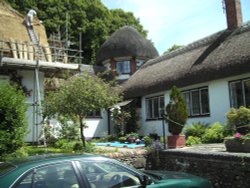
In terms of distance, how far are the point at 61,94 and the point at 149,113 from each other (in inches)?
378

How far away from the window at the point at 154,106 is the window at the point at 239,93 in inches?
208

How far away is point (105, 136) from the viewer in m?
21.6

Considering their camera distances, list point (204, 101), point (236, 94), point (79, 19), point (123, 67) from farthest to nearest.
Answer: point (79, 19) < point (123, 67) < point (204, 101) < point (236, 94)

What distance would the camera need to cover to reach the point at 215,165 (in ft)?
30.1

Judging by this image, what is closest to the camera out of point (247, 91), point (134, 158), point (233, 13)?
point (134, 158)

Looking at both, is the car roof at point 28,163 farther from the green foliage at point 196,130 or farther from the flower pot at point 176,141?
the green foliage at point 196,130

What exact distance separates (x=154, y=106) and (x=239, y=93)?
21.4 feet

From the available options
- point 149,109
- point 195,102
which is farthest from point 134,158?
point 149,109

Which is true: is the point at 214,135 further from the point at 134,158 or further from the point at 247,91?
the point at 134,158

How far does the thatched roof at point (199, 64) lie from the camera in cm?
1562

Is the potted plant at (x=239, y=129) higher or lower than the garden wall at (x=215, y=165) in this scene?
higher

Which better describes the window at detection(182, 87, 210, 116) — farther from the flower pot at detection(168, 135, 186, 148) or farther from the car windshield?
the car windshield

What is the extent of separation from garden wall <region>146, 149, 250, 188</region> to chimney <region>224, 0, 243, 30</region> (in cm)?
1128

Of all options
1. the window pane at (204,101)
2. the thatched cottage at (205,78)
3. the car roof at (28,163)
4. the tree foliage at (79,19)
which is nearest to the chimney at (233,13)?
the thatched cottage at (205,78)
